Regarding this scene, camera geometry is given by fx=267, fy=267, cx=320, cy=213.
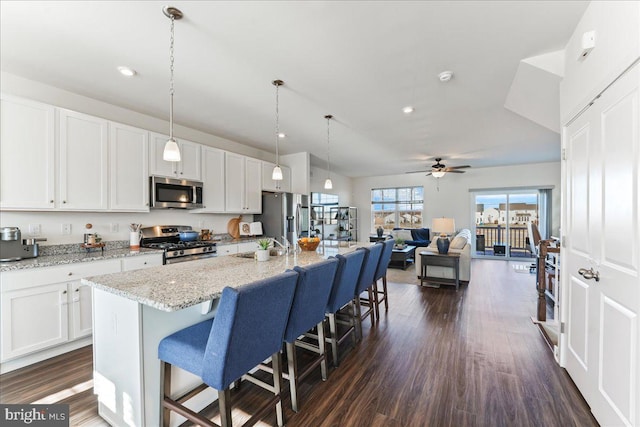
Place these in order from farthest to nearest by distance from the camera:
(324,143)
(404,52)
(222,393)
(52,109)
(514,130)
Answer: (324,143)
(514,130)
(52,109)
(404,52)
(222,393)

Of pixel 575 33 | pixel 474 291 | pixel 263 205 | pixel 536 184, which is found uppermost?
pixel 575 33

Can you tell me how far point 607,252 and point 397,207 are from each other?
25.9ft

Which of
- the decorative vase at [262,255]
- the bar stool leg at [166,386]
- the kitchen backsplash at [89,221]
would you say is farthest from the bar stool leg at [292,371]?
the kitchen backsplash at [89,221]

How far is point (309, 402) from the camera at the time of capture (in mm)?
1834

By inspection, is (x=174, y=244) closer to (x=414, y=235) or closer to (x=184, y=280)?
(x=184, y=280)

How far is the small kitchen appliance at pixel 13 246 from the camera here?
2336mm

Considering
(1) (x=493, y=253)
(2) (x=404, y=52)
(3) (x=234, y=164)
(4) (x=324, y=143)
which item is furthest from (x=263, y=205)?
(1) (x=493, y=253)

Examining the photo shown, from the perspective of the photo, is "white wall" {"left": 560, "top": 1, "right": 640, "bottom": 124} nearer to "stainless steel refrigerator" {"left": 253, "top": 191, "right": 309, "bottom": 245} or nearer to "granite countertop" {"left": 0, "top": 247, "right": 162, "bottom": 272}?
"stainless steel refrigerator" {"left": 253, "top": 191, "right": 309, "bottom": 245}

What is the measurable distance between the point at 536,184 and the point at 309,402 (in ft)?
27.6

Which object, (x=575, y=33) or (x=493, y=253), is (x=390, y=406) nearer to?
(x=575, y=33)

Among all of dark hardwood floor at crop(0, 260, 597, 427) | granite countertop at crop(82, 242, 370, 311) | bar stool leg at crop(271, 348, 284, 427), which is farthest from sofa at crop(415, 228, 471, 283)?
bar stool leg at crop(271, 348, 284, 427)

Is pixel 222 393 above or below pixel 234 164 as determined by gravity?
below

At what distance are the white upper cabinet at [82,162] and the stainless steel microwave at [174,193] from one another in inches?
20.1

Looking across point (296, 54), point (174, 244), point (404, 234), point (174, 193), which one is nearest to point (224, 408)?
point (296, 54)
